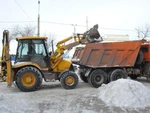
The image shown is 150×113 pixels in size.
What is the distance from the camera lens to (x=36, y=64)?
12367 mm

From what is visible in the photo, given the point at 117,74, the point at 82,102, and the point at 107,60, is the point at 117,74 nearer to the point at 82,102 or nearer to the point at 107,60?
the point at 107,60

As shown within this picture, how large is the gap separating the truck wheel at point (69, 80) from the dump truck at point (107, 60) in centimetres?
106

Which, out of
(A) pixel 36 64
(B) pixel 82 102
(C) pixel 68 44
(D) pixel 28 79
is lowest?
(B) pixel 82 102

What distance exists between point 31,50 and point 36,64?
712 millimetres

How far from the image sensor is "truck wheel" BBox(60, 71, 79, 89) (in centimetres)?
1242

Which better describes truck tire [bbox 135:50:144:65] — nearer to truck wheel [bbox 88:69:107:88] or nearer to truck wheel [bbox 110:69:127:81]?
truck wheel [bbox 110:69:127:81]

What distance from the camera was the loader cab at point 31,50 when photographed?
12.4m

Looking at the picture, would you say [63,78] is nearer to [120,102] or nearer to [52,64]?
[52,64]

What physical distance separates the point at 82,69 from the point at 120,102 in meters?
5.69

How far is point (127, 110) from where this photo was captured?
26.9 ft

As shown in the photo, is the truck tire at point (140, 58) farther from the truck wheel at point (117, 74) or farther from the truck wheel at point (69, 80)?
the truck wheel at point (69, 80)

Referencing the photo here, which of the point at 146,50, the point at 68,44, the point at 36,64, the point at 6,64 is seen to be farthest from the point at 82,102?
the point at 146,50

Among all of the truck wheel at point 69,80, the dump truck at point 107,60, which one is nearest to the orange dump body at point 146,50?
the dump truck at point 107,60

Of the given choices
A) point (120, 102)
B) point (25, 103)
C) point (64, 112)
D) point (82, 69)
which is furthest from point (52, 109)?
point (82, 69)
